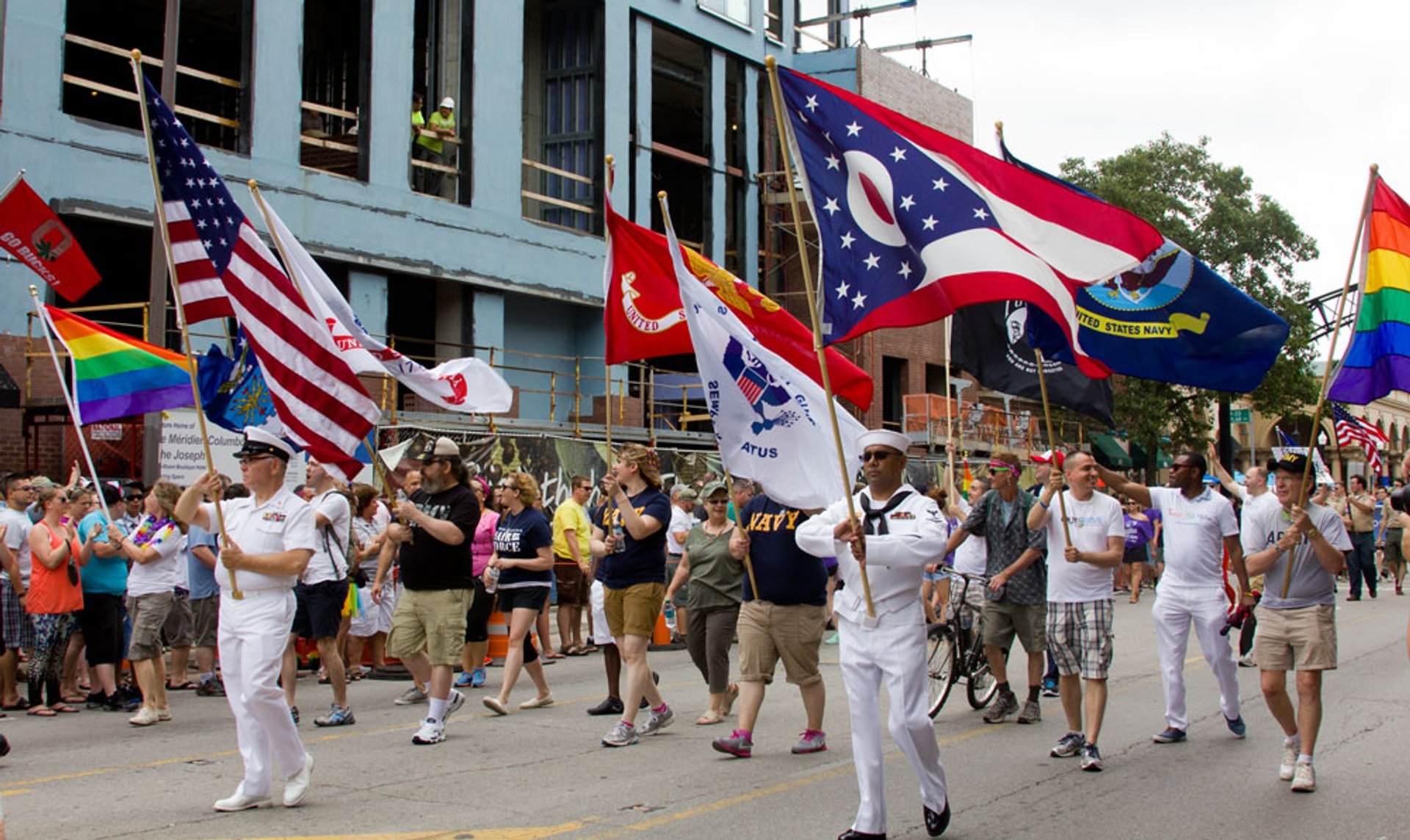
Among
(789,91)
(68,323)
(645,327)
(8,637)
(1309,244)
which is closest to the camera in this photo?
(789,91)

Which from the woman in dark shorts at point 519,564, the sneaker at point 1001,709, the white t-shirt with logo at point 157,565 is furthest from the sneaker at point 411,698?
the sneaker at point 1001,709

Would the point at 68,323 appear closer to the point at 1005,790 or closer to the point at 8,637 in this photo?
the point at 8,637

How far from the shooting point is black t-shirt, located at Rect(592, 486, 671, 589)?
33.2ft

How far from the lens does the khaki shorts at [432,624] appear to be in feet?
31.4

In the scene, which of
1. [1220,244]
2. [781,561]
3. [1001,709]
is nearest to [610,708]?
[781,561]

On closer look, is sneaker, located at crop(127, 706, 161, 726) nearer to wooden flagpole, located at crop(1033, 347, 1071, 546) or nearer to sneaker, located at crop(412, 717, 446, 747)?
sneaker, located at crop(412, 717, 446, 747)

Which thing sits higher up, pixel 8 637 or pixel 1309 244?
pixel 1309 244

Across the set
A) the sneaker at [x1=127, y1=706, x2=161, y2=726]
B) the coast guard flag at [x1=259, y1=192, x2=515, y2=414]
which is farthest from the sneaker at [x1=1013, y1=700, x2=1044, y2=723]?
the sneaker at [x1=127, y1=706, x2=161, y2=726]

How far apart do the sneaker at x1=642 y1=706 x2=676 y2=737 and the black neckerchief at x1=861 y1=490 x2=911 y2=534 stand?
3.64 m

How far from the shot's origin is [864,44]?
121ft

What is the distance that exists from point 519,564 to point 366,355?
202 centimetres

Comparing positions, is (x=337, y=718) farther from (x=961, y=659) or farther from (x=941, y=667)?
(x=961, y=659)

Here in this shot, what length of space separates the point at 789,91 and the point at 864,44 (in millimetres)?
30548

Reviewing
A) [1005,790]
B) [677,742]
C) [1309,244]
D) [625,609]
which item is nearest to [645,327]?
[625,609]
